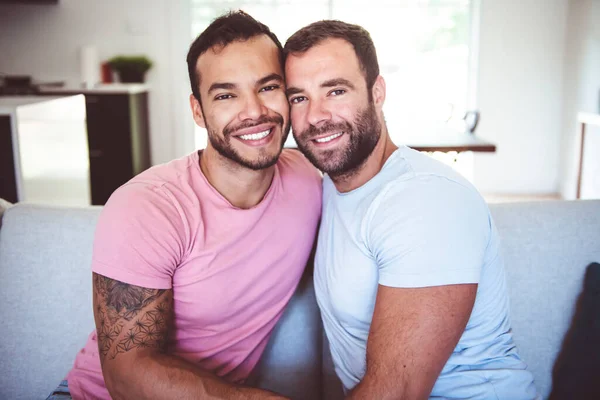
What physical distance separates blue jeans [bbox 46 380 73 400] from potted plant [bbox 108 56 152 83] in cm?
435

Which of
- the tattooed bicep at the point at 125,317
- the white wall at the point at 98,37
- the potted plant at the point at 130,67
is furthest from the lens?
the white wall at the point at 98,37

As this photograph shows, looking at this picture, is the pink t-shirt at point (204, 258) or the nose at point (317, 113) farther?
the nose at point (317, 113)

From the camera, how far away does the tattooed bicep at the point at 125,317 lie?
1.15m

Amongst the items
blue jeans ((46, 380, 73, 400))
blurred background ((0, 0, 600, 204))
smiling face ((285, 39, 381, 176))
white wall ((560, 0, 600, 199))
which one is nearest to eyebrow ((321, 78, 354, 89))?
smiling face ((285, 39, 381, 176))

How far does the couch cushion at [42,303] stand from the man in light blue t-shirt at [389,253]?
2.24 ft

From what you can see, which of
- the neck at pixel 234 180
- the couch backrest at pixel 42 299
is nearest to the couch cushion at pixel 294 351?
the neck at pixel 234 180

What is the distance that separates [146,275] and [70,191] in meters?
1.99

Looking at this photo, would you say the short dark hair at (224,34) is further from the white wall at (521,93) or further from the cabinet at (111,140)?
the white wall at (521,93)

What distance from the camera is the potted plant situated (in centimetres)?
Answer: 517

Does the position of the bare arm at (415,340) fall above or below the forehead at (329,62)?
below

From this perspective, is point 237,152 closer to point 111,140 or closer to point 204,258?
point 204,258

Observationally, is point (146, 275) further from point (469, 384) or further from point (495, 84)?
point (495, 84)

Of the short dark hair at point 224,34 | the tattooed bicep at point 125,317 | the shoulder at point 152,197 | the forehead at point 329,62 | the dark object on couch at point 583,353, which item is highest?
the short dark hair at point 224,34

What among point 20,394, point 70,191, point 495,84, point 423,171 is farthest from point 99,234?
point 495,84
